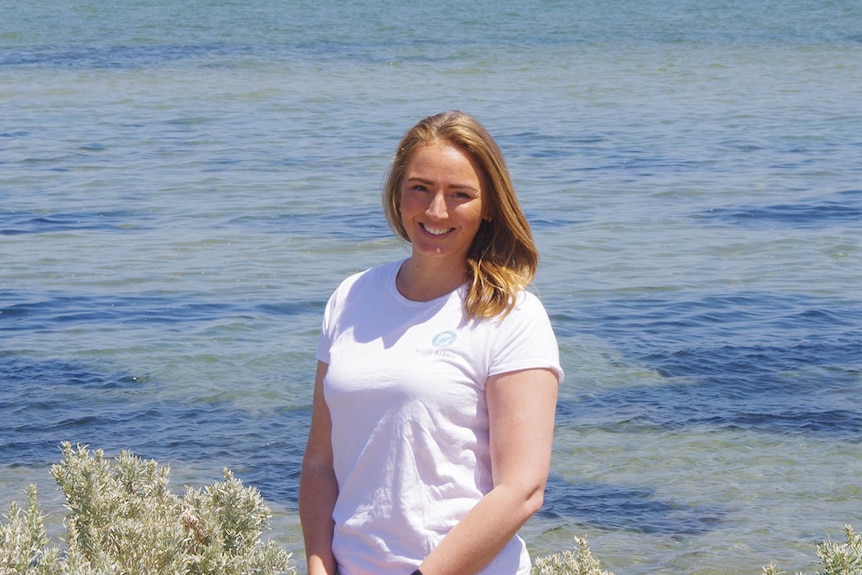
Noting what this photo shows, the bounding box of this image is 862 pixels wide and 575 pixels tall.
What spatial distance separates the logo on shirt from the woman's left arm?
14 centimetres

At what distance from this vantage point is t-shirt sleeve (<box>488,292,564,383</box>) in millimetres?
2975

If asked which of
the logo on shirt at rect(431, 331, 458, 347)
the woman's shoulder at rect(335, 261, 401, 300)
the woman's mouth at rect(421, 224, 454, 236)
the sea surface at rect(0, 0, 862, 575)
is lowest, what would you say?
the sea surface at rect(0, 0, 862, 575)

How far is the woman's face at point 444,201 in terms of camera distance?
317 centimetres

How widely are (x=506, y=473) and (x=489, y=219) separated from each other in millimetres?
683

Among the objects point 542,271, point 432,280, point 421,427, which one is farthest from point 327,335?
point 542,271

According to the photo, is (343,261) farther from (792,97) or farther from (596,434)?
(792,97)

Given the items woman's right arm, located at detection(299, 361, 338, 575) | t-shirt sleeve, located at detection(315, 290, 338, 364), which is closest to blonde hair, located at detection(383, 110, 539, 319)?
t-shirt sleeve, located at detection(315, 290, 338, 364)

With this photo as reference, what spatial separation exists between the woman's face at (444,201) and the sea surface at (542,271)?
358mm

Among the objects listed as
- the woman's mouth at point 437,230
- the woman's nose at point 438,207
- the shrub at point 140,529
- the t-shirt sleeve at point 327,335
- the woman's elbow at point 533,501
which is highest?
the woman's nose at point 438,207

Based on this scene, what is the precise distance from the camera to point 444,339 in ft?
9.98

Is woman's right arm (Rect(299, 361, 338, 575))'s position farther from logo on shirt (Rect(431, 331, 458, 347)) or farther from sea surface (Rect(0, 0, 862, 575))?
sea surface (Rect(0, 0, 862, 575))

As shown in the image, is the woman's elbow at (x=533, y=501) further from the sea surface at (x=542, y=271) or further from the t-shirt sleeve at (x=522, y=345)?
the sea surface at (x=542, y=271)

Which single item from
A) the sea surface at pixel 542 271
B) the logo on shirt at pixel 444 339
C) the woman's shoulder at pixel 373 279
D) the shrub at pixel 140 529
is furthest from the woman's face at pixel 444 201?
the shrub at pixel 140 529

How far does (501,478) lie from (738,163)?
15.4 meters
